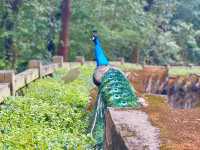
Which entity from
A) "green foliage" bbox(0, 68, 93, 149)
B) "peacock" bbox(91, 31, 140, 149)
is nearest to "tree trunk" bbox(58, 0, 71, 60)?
"green foliage" bbox(0, 68, 93, 149)

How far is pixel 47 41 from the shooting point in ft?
51.3

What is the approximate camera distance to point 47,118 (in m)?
5.44

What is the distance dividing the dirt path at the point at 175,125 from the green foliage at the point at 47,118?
0.79m

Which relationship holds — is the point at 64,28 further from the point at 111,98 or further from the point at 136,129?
the point at 136,129

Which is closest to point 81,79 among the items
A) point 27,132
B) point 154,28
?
point 27,132

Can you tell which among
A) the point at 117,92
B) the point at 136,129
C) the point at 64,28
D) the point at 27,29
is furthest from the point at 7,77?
the point at 27,29

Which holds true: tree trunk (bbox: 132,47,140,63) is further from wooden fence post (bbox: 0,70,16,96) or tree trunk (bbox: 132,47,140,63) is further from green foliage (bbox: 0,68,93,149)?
wooden fence post (bbox: 0,70,16,96)

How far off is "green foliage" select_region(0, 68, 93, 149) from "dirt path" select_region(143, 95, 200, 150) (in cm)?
79

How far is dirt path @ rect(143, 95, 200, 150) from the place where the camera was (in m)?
3.18

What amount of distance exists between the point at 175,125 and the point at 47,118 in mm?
2085

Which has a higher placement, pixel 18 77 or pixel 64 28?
pixel 64 28

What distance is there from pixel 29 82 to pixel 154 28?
37.8 feet

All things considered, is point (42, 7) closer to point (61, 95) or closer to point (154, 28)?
point (154, 28)

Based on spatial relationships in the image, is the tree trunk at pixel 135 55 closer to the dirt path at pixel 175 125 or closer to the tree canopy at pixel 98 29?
the tree canopy at pixel 98 29
